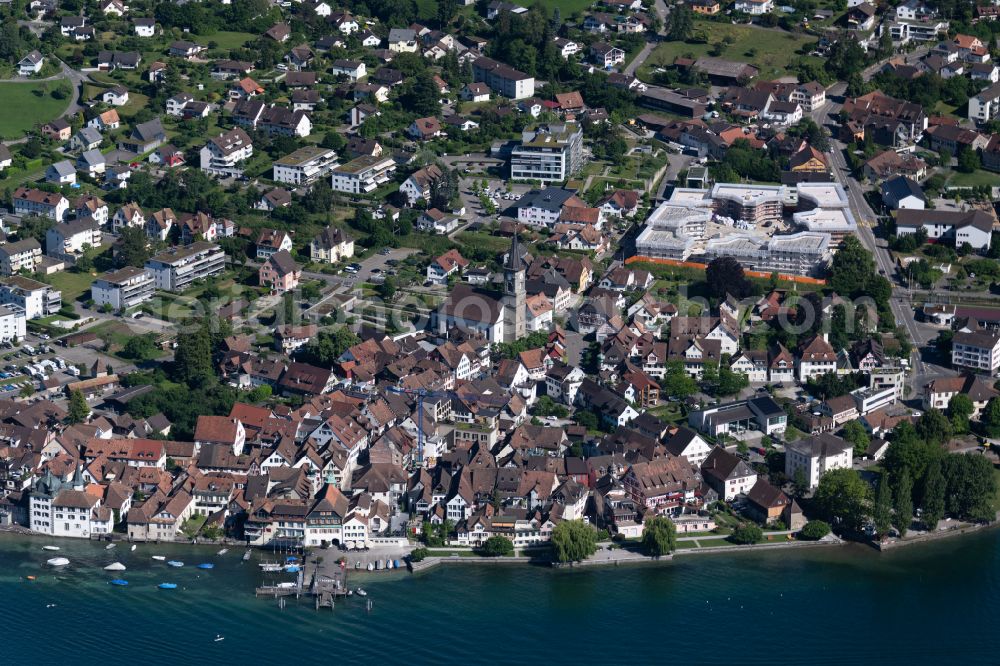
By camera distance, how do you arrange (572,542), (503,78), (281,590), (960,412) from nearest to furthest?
(281,590), (572,542), (960,412), (503,78)

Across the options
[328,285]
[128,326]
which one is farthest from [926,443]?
[128,326]

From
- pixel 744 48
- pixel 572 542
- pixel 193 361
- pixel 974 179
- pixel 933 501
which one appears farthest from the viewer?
pixel 744 48

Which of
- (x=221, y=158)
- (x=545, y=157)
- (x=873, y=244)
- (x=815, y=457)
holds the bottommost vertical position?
(x=815, y=457)

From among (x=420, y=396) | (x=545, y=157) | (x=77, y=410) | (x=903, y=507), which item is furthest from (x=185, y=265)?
(x=903, y=507)

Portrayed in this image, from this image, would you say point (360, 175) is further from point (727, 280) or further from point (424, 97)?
point (727, 280)

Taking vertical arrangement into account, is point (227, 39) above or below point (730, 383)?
above

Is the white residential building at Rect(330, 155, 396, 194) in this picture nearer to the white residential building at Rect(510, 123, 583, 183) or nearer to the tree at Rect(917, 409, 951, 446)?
the white residential building at Rect(510, 123, 583, 183)

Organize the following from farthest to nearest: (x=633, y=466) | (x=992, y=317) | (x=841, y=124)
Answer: (x=841, y=124), (x=992, y=317), (x=633, y=466)

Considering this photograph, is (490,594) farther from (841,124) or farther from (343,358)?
(841,124)
